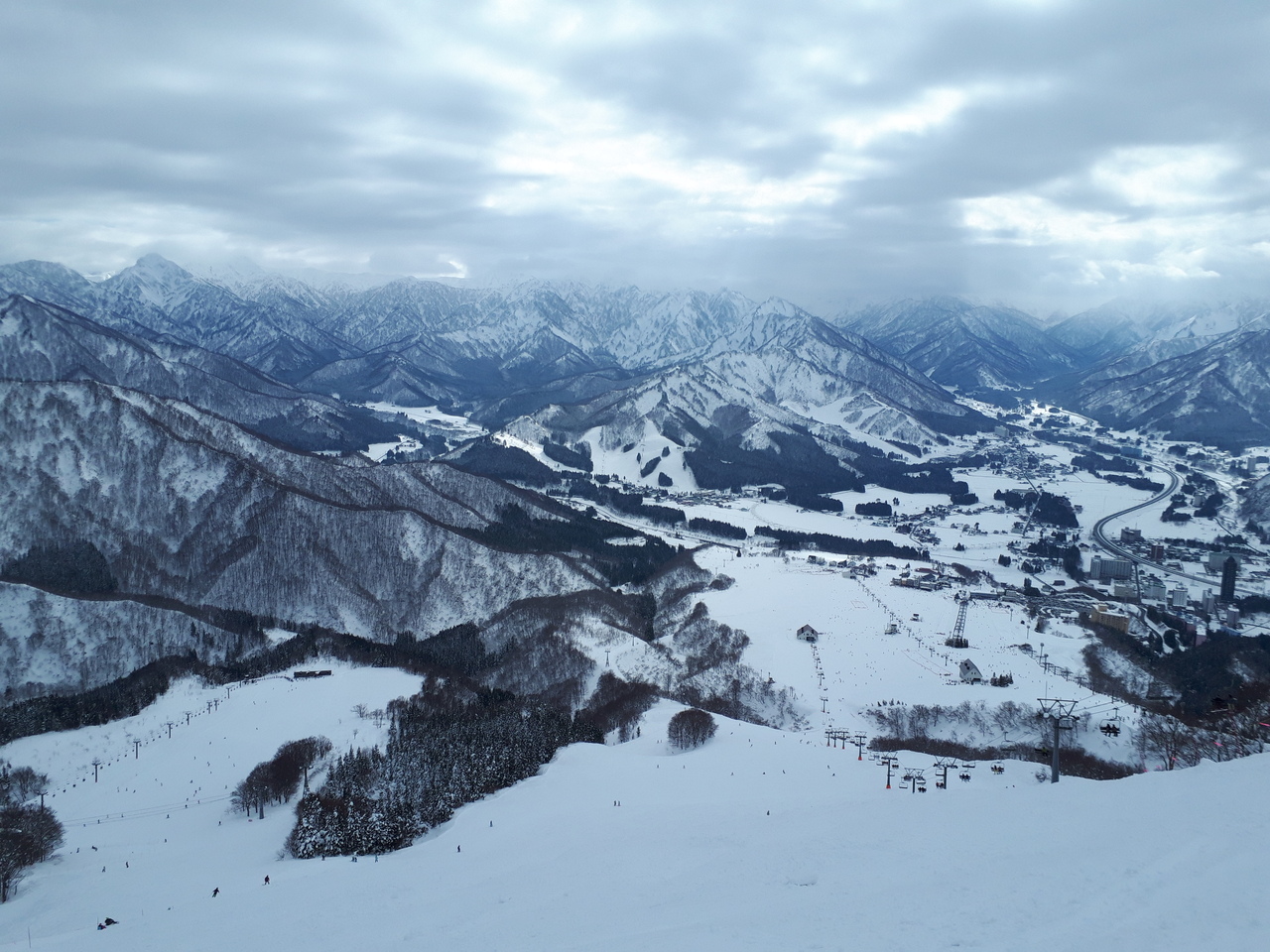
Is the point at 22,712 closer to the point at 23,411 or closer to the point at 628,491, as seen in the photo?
the point at 23,411

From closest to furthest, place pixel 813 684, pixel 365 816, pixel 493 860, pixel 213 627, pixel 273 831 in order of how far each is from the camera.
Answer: pixel 493 860, pixel 365 816, pixel 273 831, pixel 813 684, pixel 213 627

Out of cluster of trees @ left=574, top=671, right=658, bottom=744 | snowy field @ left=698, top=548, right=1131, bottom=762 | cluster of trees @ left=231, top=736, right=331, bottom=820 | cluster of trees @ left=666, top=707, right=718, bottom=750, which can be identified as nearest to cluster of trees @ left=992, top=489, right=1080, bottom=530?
snowy field @ left=698, top=548, right=1131, bottom=762

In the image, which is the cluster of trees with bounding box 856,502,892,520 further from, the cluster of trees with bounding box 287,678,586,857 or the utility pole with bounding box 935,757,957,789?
the utility pole with bounding box 935,757,957,789

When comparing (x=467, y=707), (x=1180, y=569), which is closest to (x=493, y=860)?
(x=467, y=707)

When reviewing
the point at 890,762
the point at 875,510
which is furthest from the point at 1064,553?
the point at 890,762

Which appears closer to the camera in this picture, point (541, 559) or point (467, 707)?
point (467, 707)
